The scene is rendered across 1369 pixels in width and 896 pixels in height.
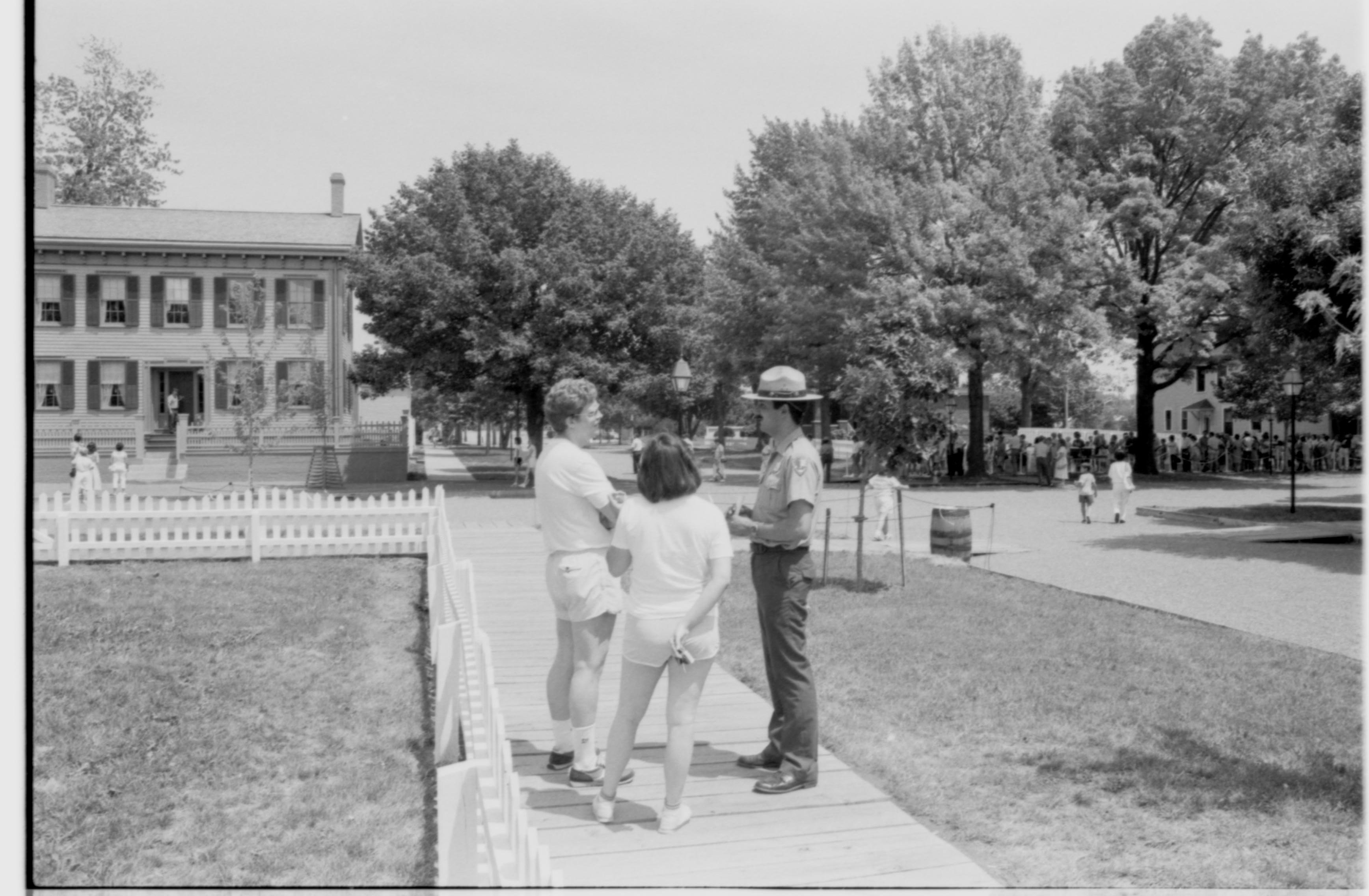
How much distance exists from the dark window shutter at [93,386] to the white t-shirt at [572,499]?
734 inches

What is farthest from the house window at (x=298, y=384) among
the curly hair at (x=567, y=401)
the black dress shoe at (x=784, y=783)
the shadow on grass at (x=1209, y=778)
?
the shadow on grass at (x=1209, y=778)

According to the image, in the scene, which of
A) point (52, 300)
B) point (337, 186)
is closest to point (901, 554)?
point (337, 186)

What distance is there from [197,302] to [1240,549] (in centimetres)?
2382

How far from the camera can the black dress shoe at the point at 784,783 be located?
4.46 m

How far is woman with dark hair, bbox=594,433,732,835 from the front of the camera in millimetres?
3908

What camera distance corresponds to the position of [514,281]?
2480cm

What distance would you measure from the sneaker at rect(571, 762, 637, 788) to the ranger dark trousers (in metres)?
0.65

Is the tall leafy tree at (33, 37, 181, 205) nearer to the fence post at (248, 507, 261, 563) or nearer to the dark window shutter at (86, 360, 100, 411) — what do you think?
the fence post at (248, 507, 261, 563)

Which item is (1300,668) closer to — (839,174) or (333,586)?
(333,586)

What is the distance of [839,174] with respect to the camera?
29.6 meters

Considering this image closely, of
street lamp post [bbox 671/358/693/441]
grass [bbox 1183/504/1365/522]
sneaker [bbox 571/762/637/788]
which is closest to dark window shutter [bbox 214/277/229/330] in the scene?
street lamp post [bbox 671/358/693/441]

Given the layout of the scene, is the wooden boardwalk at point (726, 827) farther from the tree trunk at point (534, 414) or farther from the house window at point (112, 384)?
the tree trunk at point (534, 414)

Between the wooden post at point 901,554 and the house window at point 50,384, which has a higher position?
the house window at point 50,384

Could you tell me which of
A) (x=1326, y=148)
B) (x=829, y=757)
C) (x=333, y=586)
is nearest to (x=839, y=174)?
(x=1326, y=148)
